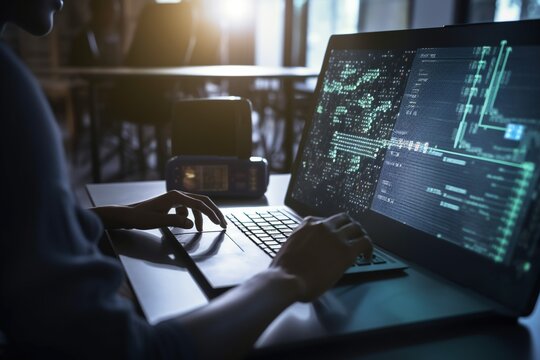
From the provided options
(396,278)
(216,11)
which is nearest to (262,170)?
(396,278)

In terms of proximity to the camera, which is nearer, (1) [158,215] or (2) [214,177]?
(1) [158,215]

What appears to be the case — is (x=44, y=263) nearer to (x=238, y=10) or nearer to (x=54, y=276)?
(x=54, y=276)

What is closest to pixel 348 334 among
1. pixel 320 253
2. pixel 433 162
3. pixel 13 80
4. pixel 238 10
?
pixel 320 253

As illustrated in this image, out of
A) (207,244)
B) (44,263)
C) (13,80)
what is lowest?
(207,244)

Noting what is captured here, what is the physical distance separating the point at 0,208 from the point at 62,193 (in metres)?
0.05

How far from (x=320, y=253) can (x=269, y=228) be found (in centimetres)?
26

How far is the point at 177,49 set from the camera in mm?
3740

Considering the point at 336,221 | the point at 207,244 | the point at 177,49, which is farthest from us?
the point at 177,49

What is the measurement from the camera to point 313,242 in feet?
2.09

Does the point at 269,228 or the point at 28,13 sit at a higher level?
the point at 28,13

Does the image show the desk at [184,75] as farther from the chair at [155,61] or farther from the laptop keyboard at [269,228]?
the laptop keyboard at [269,228]

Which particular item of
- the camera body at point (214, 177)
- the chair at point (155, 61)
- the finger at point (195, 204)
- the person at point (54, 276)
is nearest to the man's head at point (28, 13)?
the person at point (54, 276)

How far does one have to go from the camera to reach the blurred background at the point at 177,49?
12.0 feet

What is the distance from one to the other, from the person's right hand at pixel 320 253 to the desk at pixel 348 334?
3 cm
